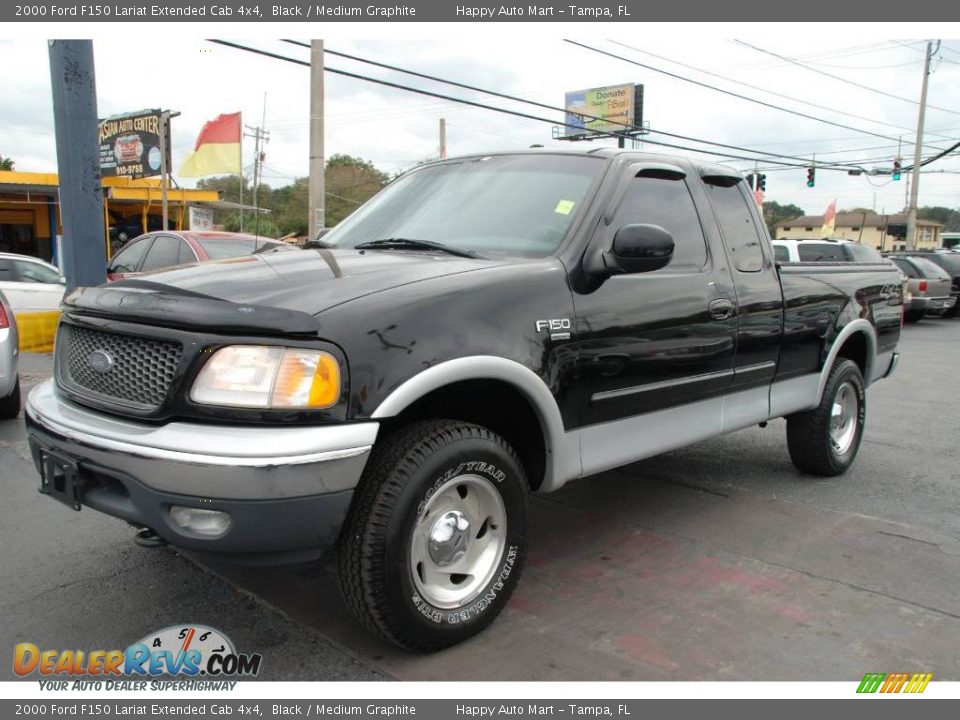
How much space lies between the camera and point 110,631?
3076 mm

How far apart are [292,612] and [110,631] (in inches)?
27.0

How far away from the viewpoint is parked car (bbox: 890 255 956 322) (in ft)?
60.2

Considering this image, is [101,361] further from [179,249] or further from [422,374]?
[179,249]

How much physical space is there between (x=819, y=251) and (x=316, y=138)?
9601 millimetres

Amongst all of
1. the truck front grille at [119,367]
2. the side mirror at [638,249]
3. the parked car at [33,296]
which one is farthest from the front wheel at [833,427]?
the parked car at [33,296]

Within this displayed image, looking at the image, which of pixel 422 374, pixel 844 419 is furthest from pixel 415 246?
pixel 844 419

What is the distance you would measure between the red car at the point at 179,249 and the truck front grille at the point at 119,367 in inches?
232

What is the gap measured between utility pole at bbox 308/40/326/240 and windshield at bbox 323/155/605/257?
10.5m

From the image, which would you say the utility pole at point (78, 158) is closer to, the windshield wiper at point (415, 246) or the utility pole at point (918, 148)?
the windshield wiper at point (415, 246)

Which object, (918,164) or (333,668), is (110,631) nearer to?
(333,668)

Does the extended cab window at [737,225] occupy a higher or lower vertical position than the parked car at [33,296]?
higher

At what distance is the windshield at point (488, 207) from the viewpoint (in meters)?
3.56

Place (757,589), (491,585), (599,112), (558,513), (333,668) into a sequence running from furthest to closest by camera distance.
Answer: (599,112), (558,513), (757,589), (491,585), (333,668)

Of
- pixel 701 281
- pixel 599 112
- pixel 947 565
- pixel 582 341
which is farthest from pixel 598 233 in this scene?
pixel 599 112
